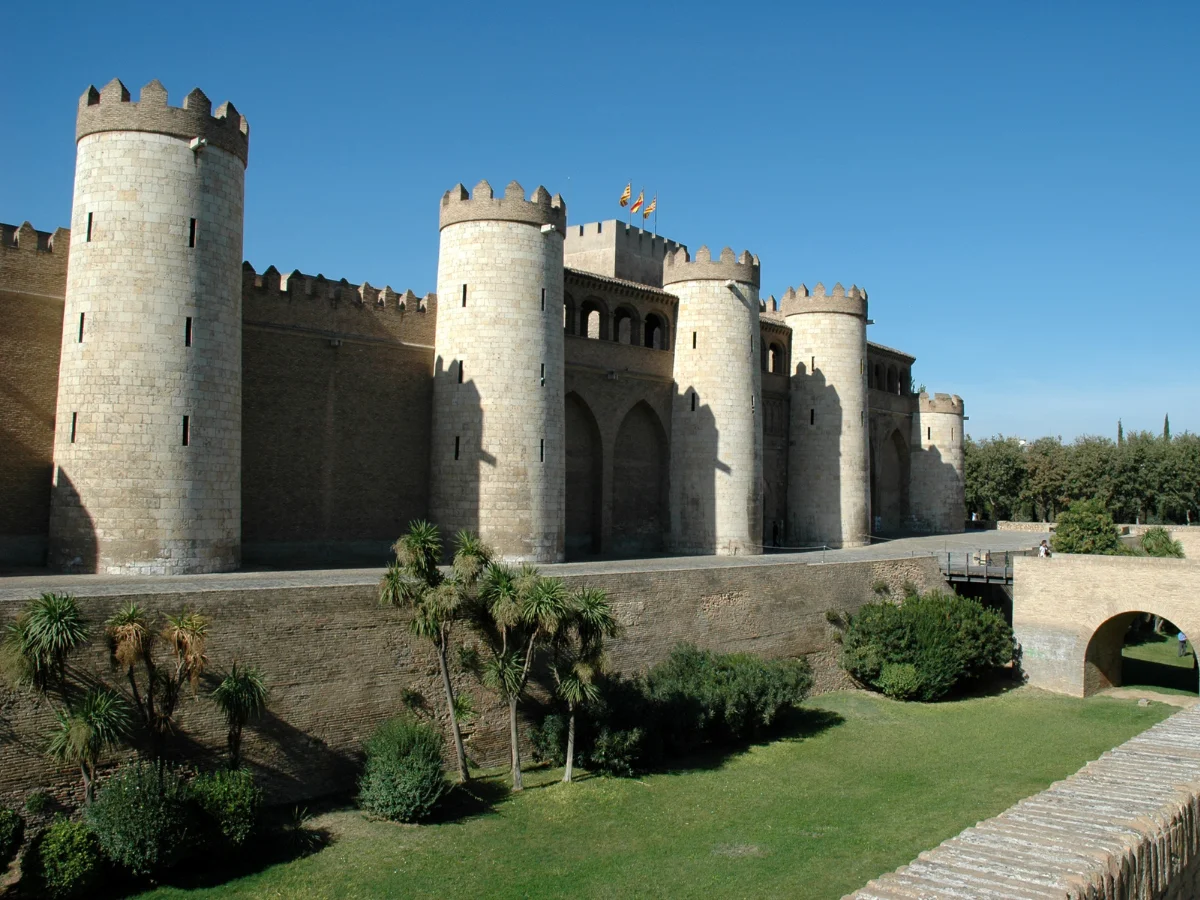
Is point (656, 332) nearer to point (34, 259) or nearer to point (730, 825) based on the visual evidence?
point (34, 259)

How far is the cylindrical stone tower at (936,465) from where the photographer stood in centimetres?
4169

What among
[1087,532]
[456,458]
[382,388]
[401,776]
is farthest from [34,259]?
[1087,532]

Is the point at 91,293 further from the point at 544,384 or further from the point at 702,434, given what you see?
the point at 702,434

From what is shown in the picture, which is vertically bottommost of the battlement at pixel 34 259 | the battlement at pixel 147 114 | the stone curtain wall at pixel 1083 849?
the stone curtain wall at pixel 1083 849

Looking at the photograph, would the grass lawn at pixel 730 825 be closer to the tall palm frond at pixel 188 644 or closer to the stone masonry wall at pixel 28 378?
the tall palm frond at pixel 188 644

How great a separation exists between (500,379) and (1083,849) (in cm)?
1806

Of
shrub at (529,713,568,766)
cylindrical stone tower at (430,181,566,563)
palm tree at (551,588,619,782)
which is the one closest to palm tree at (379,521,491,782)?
shrub at (529,713,568,766)

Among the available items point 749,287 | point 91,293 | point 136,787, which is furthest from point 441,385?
point 136,787


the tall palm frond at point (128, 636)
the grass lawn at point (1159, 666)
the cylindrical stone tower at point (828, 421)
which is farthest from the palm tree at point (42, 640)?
the cylindrical stone tower at point (828, 421)

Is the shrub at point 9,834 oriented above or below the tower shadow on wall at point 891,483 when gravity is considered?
below

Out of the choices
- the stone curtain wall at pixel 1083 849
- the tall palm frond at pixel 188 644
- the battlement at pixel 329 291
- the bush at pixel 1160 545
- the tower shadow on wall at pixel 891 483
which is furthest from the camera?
the tower shadow on wall at pixel 891 483

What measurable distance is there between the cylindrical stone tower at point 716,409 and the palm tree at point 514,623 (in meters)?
11.9

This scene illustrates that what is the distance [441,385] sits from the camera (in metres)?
23.3

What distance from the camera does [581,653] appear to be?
16.9 m
